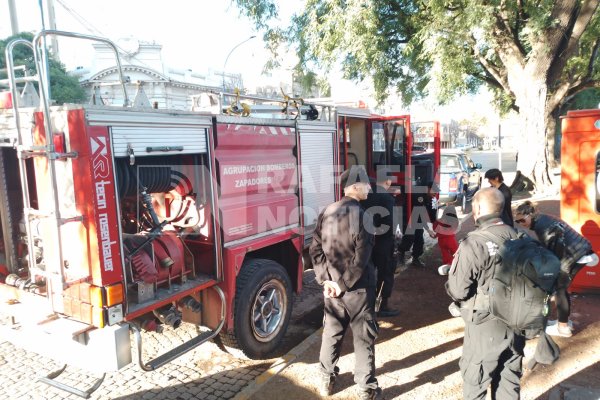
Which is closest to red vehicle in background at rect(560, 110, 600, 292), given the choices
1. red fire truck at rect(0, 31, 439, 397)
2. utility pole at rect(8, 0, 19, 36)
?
red fire truck at rect(0, 31, 439, 397)

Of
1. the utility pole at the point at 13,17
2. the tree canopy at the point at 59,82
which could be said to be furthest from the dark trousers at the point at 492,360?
the utility pole at the point at 13,17

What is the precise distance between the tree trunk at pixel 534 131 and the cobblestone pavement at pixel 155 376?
10124 millimetres

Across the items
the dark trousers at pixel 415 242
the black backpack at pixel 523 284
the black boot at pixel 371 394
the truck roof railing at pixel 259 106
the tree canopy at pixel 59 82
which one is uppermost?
the tree canopy at pixel 59 82

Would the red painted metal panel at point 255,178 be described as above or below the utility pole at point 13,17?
below

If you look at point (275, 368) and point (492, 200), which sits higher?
point (492, 200)

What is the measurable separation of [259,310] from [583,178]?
419cm

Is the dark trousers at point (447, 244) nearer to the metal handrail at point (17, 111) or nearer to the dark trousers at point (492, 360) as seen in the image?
the dark trousers at point (492, 360)

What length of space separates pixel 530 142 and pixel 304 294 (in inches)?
355

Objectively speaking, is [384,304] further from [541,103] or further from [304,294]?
[541,103]

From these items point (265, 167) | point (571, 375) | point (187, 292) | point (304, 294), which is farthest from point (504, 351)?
point (304, 294)

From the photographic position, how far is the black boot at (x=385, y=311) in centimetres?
540

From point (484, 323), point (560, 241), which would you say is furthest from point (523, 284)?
point (560, 241)

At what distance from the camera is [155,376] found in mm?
4238

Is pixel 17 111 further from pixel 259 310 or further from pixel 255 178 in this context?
pixel 259 310
